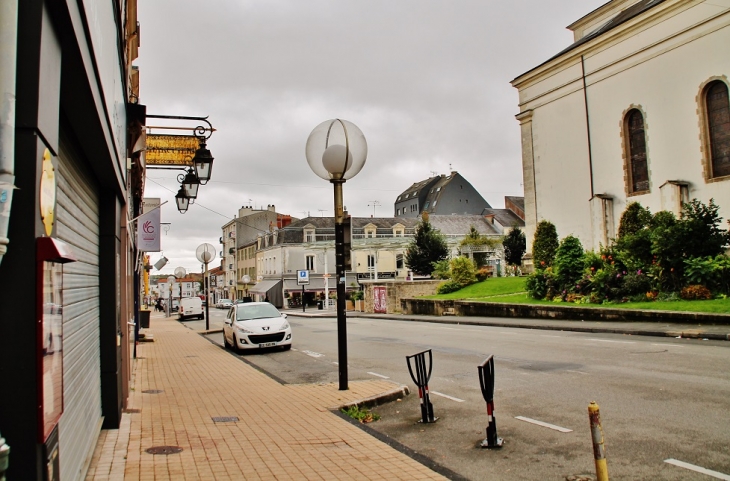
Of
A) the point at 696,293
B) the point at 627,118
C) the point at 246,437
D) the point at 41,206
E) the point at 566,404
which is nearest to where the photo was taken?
the point at 41,206

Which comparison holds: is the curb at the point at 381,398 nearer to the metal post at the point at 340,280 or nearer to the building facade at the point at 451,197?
the metal post at the point at 340,280

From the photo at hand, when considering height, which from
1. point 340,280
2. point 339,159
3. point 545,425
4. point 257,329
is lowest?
point 545,425

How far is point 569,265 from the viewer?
26.5 meters

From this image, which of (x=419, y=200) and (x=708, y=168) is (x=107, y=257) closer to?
(x=708, y=168)

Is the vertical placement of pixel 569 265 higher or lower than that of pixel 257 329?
higher

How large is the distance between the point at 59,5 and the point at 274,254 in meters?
71.3

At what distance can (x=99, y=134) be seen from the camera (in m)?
4.52

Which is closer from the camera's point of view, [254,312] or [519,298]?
[254,312]

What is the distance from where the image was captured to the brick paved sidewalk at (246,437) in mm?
5305

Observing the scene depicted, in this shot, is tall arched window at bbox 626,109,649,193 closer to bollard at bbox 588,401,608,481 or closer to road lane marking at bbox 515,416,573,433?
road lane marking at bbox 515,416,573,433

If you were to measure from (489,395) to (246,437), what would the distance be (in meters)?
2.85

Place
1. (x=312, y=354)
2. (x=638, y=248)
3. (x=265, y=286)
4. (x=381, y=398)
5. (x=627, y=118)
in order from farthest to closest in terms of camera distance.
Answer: (x=265, y=286), (x=627, y=118), (x=638, y=248), (x=312, y=354), (x=381, y=398)

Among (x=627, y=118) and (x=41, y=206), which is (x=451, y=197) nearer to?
(x=627, y=118)

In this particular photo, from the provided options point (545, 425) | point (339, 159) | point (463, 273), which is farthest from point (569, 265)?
point (545, 425)
